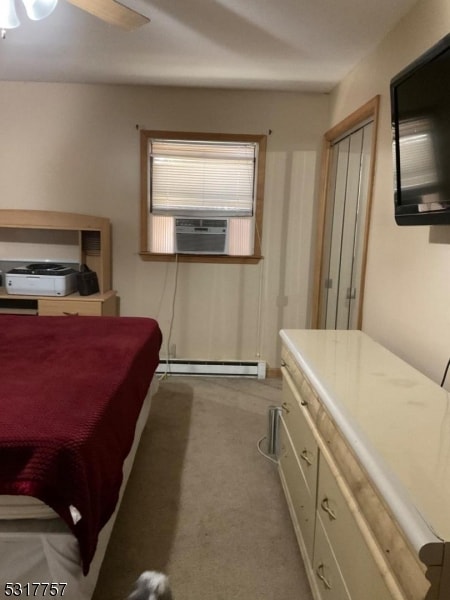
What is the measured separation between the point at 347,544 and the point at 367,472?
1.01 feet

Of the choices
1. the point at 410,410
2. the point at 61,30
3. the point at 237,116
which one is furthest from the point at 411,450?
the point at 237,116

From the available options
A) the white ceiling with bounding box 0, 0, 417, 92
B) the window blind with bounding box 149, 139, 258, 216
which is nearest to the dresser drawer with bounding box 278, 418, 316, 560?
the white ceiling with bounding box 0, 0, 417, 92

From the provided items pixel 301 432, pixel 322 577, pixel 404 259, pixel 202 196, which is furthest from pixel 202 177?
pixel 322 577

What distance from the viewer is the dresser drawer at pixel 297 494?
61.4 inches

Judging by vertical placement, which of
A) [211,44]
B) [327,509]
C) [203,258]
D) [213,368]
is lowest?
[213,368]

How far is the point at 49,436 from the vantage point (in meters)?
1.30

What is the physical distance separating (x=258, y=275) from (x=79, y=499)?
2846mm

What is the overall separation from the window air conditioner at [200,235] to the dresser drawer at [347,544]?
2.63 meters

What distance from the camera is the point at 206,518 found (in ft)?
6.57

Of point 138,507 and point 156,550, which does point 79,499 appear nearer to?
point 156,550

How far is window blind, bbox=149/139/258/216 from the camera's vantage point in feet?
12.2

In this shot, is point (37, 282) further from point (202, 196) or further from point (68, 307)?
point (202, 196)

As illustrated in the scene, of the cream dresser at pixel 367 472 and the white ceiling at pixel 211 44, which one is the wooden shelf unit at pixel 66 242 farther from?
the cream dresser at pixel 367 472

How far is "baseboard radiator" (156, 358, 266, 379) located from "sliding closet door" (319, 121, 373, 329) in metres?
0.73
